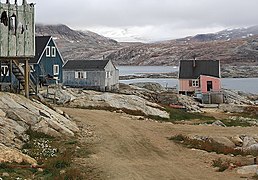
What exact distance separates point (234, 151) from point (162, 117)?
1849 cm

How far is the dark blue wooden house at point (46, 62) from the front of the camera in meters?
57.5

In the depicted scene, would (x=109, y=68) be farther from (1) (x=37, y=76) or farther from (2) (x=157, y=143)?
(2) (x=157, y=143)

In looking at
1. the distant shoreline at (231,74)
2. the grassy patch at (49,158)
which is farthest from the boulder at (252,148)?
the distant shoreline at (231,74)

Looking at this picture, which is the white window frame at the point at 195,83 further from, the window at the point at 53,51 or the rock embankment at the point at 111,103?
the rock embankment at the point at 111,103

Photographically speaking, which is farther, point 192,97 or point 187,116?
point 192,97

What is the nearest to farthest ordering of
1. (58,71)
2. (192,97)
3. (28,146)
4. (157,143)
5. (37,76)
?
1. (28,146)
2. (157,143)
3. (37,76)
4. (58,71)
5. (192,97)

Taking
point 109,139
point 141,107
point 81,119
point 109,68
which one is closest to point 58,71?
point 109,68

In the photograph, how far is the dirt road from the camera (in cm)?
1889

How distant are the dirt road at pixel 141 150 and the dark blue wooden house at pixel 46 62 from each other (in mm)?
21884

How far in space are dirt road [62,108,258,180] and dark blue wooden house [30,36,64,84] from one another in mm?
21884

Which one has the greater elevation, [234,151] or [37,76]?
[37,76]

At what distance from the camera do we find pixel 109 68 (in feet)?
206

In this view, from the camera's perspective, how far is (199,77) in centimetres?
7119

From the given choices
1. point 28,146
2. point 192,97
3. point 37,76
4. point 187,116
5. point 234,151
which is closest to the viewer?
point 28,146
